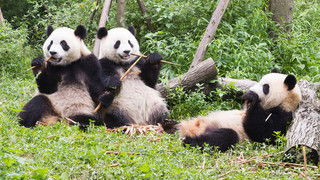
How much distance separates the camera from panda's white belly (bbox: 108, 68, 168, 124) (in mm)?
8406

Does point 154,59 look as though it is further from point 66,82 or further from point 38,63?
point 38,63

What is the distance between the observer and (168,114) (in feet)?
28.4

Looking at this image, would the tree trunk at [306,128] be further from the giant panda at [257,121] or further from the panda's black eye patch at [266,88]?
the panda's black eye patch at [266,88]

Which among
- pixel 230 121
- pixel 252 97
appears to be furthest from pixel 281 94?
pixel 230 121

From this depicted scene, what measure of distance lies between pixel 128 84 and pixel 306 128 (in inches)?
130

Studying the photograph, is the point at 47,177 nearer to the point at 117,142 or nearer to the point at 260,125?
the point at 117,142

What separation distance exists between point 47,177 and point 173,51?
6.47 meters

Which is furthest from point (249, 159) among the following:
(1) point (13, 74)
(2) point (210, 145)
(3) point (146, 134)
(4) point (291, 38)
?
(1) point (13, 74)

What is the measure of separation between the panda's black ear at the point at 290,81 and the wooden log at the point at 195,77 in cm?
218

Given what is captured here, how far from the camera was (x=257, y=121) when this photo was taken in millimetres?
7086

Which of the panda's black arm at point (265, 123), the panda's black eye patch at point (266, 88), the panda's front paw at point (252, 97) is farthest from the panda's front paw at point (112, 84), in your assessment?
the panda's black eye patch at point (266, 88)

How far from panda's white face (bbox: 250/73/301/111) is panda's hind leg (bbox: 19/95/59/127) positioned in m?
3.29

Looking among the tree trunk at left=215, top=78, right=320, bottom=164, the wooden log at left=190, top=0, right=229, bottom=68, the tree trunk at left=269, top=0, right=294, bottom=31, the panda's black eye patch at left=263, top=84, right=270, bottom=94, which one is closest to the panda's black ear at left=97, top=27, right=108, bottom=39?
the wooden log at left=190, top=0, right=229, bottom=68

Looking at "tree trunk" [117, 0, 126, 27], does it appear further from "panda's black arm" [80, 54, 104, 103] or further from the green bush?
"panda's black arm" [80, 54, 104, 103]
